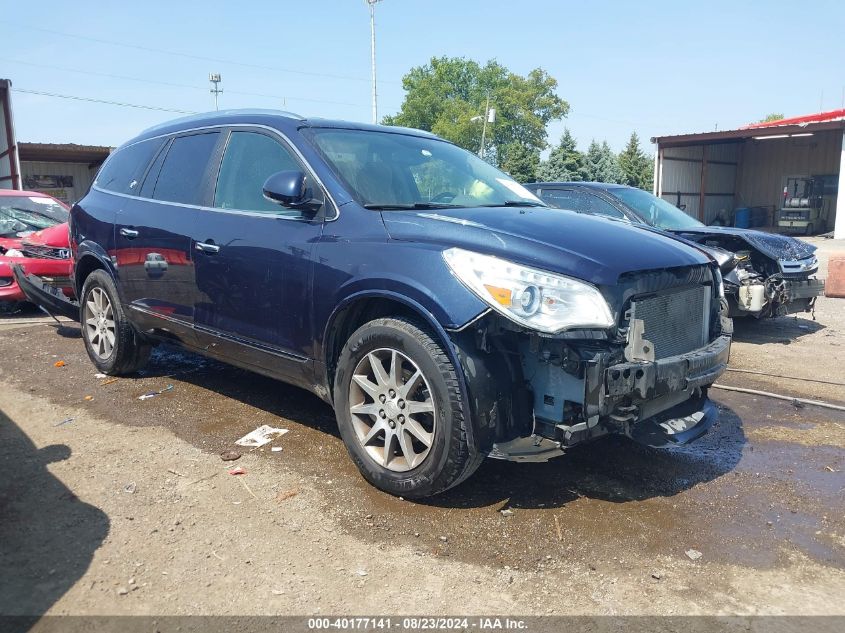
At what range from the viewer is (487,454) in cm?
312

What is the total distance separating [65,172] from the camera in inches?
1159

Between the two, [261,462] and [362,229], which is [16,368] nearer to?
[261,462]

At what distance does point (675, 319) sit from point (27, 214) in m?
9.21

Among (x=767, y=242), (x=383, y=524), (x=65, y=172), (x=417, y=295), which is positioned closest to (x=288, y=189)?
(x=417, y=295)

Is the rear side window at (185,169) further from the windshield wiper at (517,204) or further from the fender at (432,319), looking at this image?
the windshield wiper at (517,204)

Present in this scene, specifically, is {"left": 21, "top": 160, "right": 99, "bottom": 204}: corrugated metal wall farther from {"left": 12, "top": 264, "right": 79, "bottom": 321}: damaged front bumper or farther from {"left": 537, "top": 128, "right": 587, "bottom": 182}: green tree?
{"left": 12, "top": 264, "right": 79, "bottom": 321}: damaged front bumper

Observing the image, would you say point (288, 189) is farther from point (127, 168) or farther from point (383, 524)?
point (127, 168)

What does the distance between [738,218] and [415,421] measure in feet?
98.9

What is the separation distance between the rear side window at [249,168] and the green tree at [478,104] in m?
63.7

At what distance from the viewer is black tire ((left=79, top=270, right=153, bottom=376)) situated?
5.43m

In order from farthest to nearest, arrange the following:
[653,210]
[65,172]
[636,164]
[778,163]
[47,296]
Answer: [636,164] → [778,163] → [65,172] → [653,210] → [47,296]

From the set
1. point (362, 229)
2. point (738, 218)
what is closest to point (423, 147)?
point (362, 229)

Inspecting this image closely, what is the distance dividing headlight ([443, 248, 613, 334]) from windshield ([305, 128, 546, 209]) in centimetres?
97

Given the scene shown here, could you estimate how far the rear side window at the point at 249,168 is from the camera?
4141 mm
